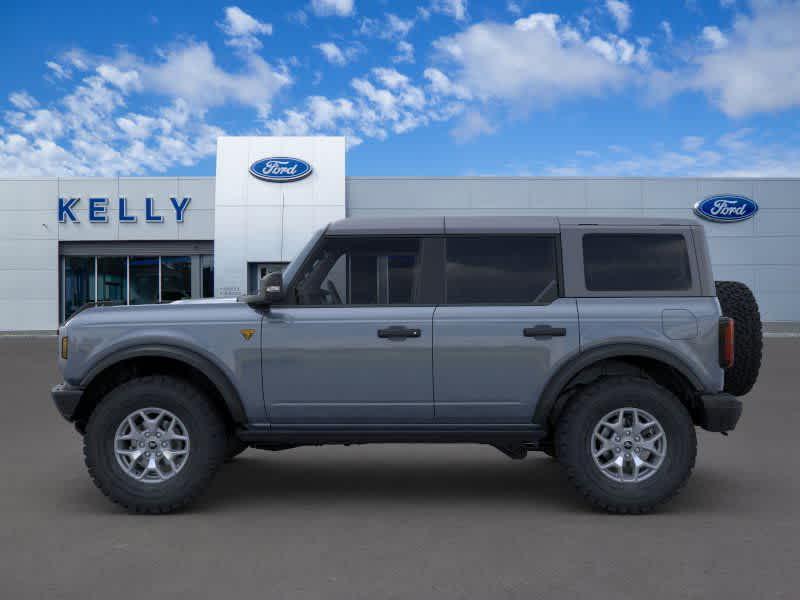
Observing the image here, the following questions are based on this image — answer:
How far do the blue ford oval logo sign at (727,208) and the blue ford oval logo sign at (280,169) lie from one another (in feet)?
53.8

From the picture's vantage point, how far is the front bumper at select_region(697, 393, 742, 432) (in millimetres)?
5070

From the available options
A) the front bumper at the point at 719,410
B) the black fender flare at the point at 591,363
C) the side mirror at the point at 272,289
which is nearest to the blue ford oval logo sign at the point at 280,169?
the side mirror at the point at 272,289

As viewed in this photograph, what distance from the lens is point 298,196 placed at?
30.9 m

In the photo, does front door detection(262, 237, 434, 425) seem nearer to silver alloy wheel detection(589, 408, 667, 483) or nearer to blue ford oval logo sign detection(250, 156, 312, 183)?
silver alloy wheel detection(589, 408, 667, 483)

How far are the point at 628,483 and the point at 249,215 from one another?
90.0 feet

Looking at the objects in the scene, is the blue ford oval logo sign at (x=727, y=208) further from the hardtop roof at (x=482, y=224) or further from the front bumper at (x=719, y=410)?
the front bumper at (x=719, y=410)

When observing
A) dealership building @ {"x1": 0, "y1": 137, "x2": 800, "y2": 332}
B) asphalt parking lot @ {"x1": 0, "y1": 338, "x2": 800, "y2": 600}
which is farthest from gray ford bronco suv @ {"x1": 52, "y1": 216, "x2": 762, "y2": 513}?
dealership building @ {"x1": 0, "y1": 137, "x2": 800, "y2": 332}

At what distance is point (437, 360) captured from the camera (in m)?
5.09

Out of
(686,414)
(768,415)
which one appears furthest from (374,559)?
(768,415)

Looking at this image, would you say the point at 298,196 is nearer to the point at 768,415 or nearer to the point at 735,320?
the point at 768,415

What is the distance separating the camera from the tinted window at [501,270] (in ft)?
17.2

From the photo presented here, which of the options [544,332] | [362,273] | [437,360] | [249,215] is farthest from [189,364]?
[249,215]

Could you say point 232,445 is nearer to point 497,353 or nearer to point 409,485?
point 409,485

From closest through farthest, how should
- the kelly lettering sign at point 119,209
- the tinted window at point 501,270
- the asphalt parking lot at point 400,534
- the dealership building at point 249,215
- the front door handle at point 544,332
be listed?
the asphalt parking lot at point 400,534, the front door handle at point 544,332, the tinted window at point 501,270, the dealership building at point 249,215, the kelly lettering sign at point 119,209
